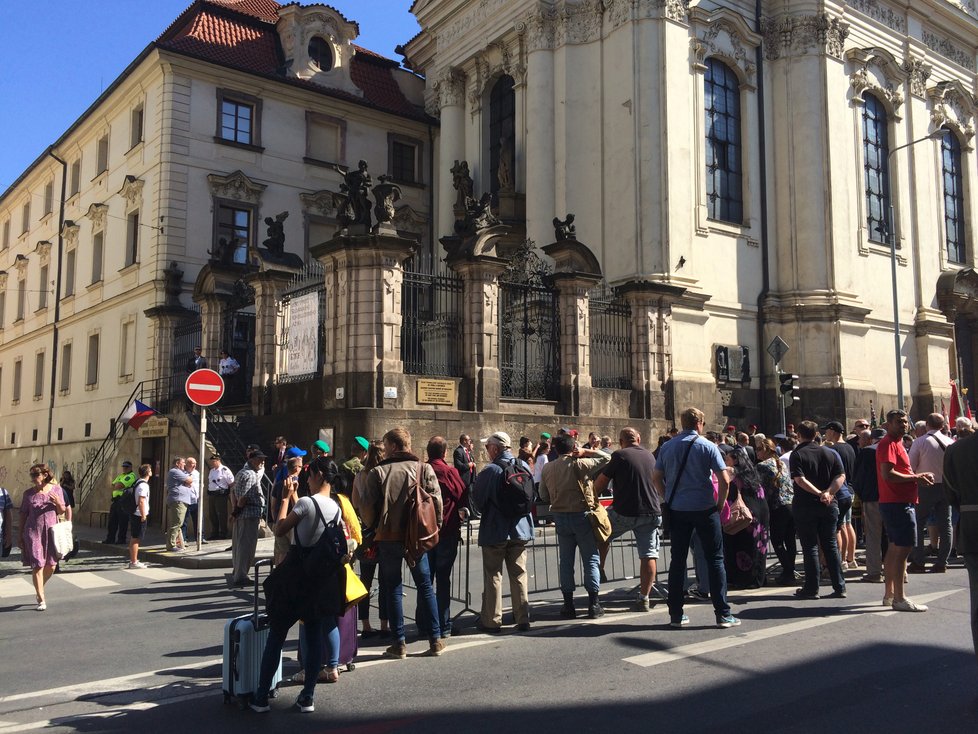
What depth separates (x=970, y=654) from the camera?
693cm

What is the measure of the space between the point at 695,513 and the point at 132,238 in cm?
2641

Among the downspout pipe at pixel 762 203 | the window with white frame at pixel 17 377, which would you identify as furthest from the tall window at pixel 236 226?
the downspout pipe at pixel 762 203

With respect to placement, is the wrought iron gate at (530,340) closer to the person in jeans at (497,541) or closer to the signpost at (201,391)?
the signpost at (201,391)

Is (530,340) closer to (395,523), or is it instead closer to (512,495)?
(512,495)

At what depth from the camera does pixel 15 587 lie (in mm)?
12680

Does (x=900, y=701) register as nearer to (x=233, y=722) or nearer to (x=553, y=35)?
(x=233, y=722)

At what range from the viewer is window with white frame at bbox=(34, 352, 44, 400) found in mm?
36812

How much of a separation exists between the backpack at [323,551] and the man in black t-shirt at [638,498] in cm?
350

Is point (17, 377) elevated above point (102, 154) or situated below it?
below

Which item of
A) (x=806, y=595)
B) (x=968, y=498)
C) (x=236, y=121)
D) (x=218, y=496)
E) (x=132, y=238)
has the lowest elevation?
(x=806, y=595)

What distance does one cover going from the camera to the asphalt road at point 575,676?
18.0 feet

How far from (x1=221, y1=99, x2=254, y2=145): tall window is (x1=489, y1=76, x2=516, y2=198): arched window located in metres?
8.16

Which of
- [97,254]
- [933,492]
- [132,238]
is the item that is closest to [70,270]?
[97,254]

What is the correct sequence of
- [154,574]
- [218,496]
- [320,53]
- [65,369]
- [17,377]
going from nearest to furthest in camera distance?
[154,574]
[218,496]
[320,53]
[65,369]
[17,377]
